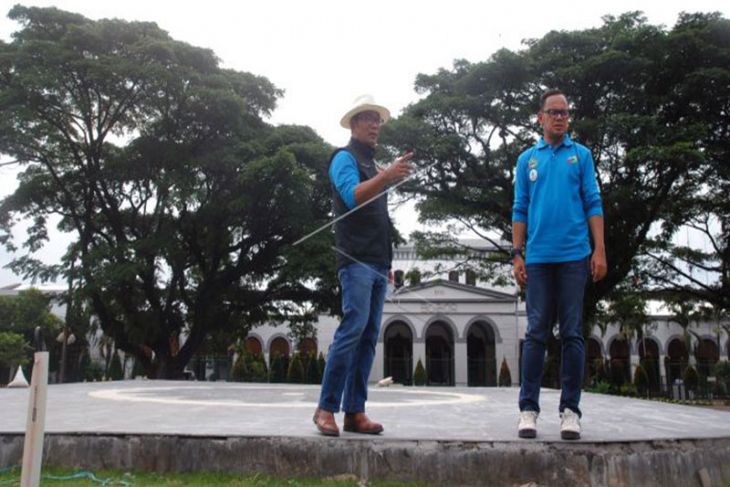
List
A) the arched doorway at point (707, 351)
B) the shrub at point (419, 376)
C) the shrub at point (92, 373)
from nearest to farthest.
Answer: the shrub at point (419, 376)
the shrub at point (92, 373)
the arched doorway at point (707, 351)

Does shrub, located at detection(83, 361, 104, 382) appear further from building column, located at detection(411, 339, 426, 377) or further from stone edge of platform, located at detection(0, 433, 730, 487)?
stone edge of platform, located at detection(0, 433, 730, 487)

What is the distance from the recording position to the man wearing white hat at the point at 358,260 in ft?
10.7

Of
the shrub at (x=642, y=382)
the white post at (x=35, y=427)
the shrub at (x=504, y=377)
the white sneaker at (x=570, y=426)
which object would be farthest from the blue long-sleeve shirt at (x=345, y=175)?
the shrub at (x=504, y=377)

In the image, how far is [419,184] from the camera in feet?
64.8

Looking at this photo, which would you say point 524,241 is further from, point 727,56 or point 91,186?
point 91,186

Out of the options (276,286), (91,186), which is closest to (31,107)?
(91,186)

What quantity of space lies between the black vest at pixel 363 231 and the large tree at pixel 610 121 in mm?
14226

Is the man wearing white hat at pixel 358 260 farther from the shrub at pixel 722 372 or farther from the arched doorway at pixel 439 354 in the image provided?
the arched doorway at pixel 439 354

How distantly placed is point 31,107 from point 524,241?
1947cm

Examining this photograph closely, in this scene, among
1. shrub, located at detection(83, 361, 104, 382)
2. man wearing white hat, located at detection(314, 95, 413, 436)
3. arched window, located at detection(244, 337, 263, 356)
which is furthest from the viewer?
arched window, located at detection(244, 337, 263, 356)

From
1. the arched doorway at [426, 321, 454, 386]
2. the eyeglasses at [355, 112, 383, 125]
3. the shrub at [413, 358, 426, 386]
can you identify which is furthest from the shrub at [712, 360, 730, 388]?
the eyeglasses at [355, 112, 383, 125]

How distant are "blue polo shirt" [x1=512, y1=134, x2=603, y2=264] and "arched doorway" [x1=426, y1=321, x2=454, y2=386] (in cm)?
3296

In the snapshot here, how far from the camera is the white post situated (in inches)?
79.4

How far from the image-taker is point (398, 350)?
131 feet
